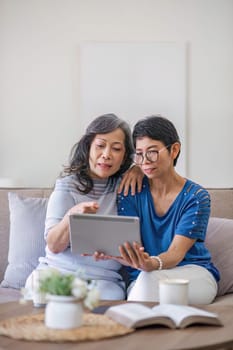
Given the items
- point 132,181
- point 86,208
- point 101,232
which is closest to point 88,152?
point 132,181

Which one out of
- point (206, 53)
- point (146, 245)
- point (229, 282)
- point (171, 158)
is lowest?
point (229, 282)

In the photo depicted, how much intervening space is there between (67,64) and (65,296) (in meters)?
3.23

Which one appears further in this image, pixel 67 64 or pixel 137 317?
pixel 67 64

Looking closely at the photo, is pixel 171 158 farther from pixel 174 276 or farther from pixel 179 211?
pixel 174 276

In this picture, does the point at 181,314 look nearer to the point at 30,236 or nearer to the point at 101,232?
the point at 101,232

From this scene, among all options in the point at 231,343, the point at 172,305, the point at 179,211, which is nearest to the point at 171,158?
the point at 179,211

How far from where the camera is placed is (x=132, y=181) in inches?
109

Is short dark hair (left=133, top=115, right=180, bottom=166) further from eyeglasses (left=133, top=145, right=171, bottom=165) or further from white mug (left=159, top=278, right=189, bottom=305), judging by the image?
white mug (left=159, top=278, right=189, bottom=305)

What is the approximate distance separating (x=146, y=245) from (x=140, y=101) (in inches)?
88.2

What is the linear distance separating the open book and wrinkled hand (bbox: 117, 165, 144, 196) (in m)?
0.84

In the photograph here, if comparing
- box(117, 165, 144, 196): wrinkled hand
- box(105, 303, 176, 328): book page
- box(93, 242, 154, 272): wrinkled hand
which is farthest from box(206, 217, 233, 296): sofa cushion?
box(105, 303, 176, 328): book page

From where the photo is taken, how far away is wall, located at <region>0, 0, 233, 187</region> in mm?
4789

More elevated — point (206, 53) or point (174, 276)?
point (206, 53)

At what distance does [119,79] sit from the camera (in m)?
4.79
